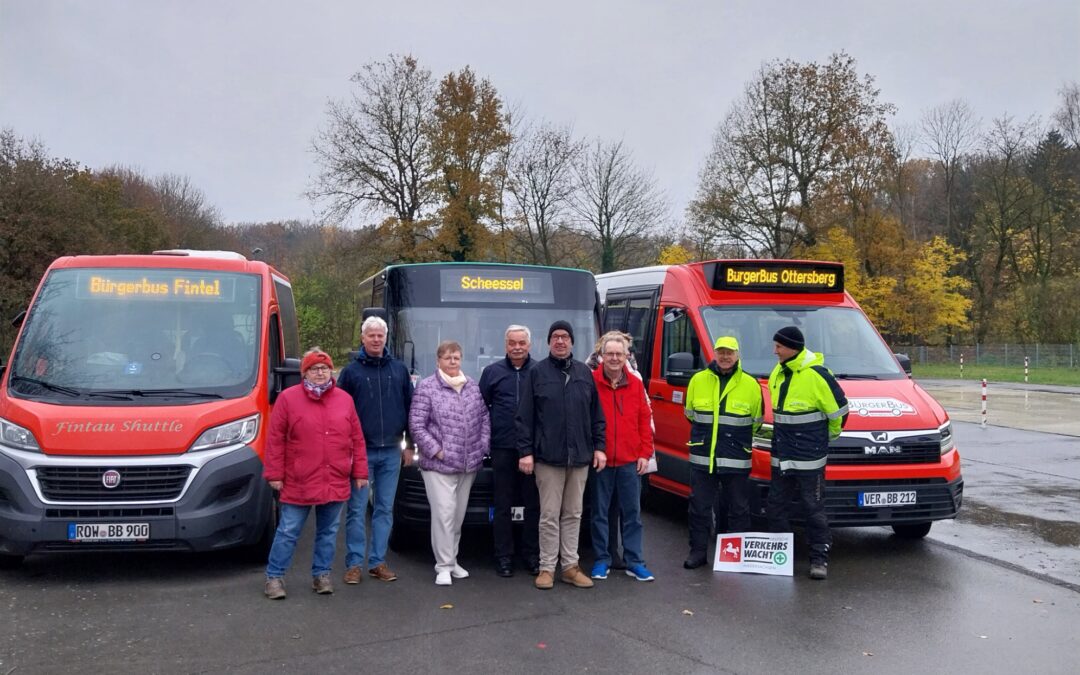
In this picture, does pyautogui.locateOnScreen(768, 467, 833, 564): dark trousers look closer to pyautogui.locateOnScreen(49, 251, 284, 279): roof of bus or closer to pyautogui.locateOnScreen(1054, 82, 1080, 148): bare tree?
pyautogui.locateOnScreen(49, 251, 284, 279): roof of bus

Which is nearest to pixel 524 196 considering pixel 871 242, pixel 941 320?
pixel 871 242

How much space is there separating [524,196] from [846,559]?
41457 millimetres

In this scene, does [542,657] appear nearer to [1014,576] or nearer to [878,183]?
[1014,576]

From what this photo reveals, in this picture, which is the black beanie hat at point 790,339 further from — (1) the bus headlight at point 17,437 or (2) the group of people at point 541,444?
(1) the bus headlight at point 17,437

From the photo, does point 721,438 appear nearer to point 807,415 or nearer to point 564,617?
point 807,415

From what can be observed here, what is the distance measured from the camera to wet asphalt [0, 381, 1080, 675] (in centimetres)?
519

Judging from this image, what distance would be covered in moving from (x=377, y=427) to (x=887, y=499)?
4.07 metres

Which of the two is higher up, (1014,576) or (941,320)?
(941,320)

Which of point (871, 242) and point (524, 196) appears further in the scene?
point (524, 196)

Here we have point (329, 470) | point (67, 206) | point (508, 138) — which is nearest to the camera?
point (329, 470)

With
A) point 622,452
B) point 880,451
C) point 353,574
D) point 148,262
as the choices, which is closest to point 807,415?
point 880,451

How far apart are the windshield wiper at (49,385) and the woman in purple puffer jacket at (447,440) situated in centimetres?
256

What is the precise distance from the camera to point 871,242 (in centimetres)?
4131

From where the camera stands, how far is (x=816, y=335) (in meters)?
8.74
